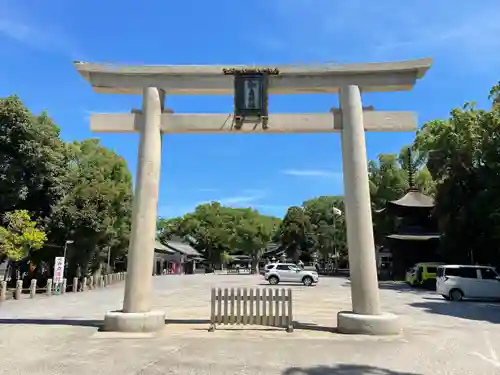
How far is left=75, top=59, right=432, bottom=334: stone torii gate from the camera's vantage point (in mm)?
9727

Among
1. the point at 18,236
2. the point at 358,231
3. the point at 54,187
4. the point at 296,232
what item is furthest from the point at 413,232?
the point at 18,236

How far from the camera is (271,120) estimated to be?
1056 cm

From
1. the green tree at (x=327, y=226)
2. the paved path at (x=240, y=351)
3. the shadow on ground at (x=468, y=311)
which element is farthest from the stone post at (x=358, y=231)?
the green tree at (x=327, y=226)

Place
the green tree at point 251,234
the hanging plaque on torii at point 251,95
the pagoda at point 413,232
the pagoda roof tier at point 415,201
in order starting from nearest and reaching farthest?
the hanging plaque on torii at point 251,95
the pagoda at point 413,232
the pagoda roof tier at point 415,201
the green tree at point 251,234

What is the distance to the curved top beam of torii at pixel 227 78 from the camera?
413 inches

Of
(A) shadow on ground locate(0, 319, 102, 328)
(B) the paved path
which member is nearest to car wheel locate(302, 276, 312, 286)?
(B) the paved path

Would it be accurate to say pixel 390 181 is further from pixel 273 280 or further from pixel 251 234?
pixel 251 234

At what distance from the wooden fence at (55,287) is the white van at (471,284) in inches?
812

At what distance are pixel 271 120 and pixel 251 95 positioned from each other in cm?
81

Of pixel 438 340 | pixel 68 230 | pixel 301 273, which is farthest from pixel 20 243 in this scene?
pixel 438 340

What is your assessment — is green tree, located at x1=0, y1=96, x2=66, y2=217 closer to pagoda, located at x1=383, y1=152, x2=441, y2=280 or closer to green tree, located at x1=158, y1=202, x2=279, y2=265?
pagoda, located at x1=383, y1=152, x2=441, y2=280

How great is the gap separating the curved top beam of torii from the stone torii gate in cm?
2

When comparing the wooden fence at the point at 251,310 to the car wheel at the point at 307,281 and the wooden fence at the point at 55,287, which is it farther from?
the car wheel at the point at 307,281

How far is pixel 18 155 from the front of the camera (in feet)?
78.6
